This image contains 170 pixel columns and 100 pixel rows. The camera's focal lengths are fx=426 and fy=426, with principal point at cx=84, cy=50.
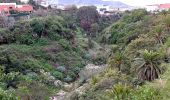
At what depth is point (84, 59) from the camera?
6638cm

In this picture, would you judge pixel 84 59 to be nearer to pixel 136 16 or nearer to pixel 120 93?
pixel 136 16

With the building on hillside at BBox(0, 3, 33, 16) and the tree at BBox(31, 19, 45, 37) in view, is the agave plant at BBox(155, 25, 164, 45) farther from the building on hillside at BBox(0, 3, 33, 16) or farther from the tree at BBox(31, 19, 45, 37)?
the building on hillside at BBox(0, 3, 33, 16)

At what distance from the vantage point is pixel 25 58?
55.7 m

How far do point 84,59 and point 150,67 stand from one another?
2955 centimetres

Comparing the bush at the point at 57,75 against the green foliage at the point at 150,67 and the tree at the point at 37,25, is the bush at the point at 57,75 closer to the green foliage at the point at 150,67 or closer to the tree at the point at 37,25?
the tree at the point at 37,25

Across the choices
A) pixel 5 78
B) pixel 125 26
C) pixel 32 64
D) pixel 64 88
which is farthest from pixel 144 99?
pixel 125 26

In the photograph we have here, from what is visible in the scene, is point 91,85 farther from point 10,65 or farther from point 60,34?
point 60,34

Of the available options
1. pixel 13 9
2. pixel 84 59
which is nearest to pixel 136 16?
pixel 84 59

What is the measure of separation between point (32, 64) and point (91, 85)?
1567cm

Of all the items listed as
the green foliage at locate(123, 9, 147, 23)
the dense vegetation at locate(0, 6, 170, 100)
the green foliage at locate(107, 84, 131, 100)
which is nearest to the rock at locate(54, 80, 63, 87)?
the dense vegetation at locate(0, 6, 170, 100)

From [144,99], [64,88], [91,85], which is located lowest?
[64,88]

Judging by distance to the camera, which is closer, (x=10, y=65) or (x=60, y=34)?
(x=10, y=65)

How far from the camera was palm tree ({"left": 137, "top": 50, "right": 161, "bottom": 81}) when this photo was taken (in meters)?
37.4

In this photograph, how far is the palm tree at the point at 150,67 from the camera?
123 feet
